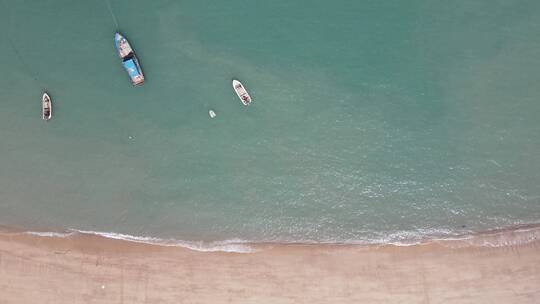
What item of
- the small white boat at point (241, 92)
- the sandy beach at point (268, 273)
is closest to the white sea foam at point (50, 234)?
the sandy beach at point (268, 273)

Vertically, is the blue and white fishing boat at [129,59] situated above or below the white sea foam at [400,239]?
above

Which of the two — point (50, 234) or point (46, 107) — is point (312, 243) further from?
point (46, 107)

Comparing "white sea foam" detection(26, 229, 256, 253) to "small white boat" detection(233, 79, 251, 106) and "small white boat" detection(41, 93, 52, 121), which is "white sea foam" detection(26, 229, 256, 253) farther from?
"small white boat" detection(233, 79, 251, 106)

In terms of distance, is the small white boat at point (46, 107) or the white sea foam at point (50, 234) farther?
the small white boat at point (46, 107)

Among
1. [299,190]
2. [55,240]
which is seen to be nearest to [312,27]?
[299,190]

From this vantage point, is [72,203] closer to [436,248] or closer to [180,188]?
[180,188]

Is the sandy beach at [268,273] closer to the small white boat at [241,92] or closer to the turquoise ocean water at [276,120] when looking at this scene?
the turquoise ocean water at [276,120]

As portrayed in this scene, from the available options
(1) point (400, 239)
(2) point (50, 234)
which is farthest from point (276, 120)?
(2) point (50, 234)

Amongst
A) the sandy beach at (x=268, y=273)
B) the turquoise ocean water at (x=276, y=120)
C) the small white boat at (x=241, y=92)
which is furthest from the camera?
the small white boat at (x=241, y=92)
